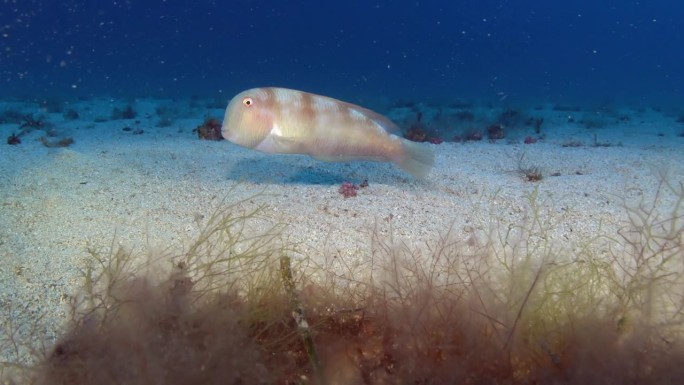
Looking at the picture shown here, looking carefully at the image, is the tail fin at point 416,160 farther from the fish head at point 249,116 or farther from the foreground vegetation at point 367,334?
the foreground vegetation at point 367,334

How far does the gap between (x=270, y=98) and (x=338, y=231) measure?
1.81 metres

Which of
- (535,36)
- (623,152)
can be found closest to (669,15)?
(535,36)

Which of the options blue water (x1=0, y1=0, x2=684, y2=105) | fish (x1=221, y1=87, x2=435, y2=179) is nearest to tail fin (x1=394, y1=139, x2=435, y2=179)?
fish (x1=221, y1=87, x2=435, y2=179)

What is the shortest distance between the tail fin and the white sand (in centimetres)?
56

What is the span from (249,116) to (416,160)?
91.6 inches

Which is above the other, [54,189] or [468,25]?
[468,25]

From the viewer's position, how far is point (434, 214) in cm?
539

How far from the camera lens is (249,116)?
4602mm

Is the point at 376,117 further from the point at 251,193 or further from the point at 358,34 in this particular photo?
the point at 358,34

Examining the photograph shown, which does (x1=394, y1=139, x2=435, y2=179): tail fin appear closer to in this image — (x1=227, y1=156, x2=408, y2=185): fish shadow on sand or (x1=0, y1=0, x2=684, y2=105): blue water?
(x1=227, y1=156, x2=408, y2=185): fish shadow on sand

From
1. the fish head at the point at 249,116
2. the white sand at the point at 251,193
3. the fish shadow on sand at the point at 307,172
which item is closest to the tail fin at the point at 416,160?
the white sand at the point at 251,193

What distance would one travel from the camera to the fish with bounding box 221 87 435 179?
4625mm

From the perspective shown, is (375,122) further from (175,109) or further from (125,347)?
(175,109)

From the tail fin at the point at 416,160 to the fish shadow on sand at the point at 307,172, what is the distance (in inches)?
56.3
